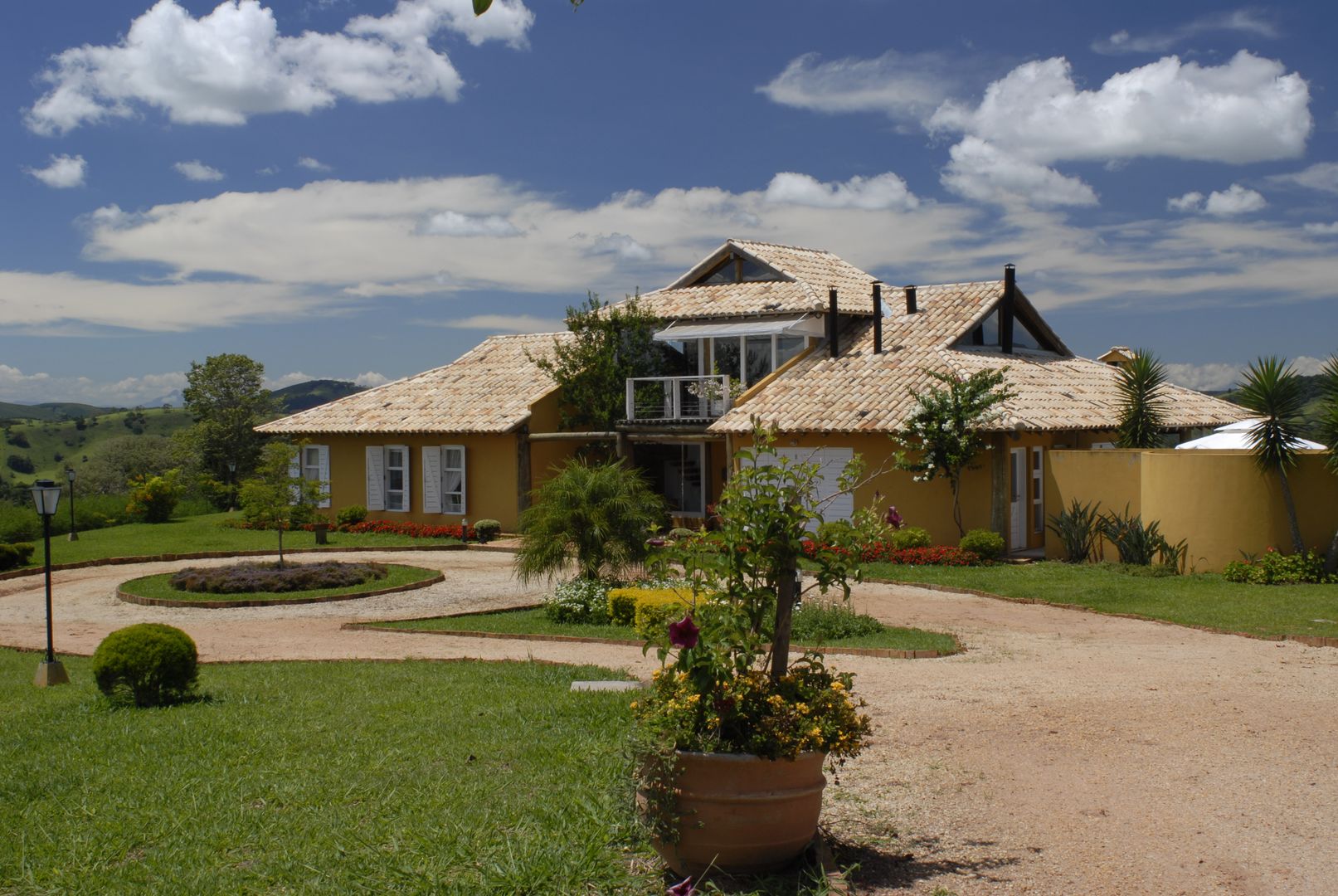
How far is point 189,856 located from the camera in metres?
5.50

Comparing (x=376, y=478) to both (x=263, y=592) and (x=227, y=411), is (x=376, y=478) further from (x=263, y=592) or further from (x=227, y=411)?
(x=227, y=411)

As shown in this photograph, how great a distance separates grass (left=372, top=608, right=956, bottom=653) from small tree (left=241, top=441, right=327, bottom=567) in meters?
6.58

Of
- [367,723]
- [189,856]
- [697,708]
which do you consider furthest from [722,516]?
[367,723]

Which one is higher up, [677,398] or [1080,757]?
[677,398]

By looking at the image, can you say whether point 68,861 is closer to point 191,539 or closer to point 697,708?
point 697,708

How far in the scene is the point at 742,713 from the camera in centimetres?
527

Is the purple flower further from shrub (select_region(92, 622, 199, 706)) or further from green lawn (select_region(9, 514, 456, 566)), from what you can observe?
green lawn (select_region(9, 514, 456, 566))

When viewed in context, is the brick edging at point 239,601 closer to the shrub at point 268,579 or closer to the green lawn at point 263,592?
the green lawn at point 263,592

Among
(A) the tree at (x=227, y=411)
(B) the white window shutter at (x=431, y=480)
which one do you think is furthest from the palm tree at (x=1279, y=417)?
(A) the tree at (x=227, y=411)

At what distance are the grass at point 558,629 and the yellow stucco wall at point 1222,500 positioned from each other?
7977mm

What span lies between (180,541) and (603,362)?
37.3 ft

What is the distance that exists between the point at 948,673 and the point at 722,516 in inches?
242

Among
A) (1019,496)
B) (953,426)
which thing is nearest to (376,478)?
(953,426)

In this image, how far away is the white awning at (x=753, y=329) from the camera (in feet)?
88.6
